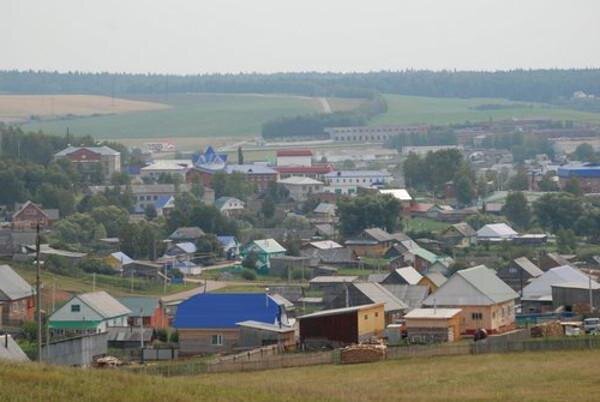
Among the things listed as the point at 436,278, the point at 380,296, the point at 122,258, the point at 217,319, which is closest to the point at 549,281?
the point at 436,278

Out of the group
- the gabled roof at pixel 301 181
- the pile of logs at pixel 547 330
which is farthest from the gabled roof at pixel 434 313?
the gabled roof at pixel 301 181

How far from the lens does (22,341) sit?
88.2 feet

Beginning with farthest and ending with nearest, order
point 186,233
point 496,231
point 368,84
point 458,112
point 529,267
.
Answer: point 368,84 → point 458,112 → point 496,231 → point 186,233 → point 529,267

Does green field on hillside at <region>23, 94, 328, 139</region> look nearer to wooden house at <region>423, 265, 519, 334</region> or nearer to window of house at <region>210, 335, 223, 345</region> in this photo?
wooden house at <region>423, 265, 519, 334</region>

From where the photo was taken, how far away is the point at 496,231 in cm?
4806

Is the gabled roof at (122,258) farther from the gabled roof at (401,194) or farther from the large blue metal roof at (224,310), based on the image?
the gabled roof at (401,194)

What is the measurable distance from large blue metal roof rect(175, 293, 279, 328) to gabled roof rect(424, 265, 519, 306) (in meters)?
2.62

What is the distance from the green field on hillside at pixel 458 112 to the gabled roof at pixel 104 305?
80.0 metres

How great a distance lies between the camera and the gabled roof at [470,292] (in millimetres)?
27922

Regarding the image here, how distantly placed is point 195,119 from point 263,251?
3047 inches

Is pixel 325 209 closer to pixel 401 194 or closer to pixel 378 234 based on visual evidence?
pixel 401 194

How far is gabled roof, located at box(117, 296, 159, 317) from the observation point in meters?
30.9

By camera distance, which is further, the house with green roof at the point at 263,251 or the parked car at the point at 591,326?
the house with green roof at the point at 263,251

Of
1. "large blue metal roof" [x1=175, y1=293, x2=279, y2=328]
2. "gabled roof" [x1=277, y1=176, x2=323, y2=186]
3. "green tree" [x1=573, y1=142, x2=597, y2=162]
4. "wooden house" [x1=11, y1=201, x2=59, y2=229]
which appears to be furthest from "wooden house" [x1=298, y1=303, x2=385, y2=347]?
"green tree" [x1=573, y1=142, x2=597, y2=162]
